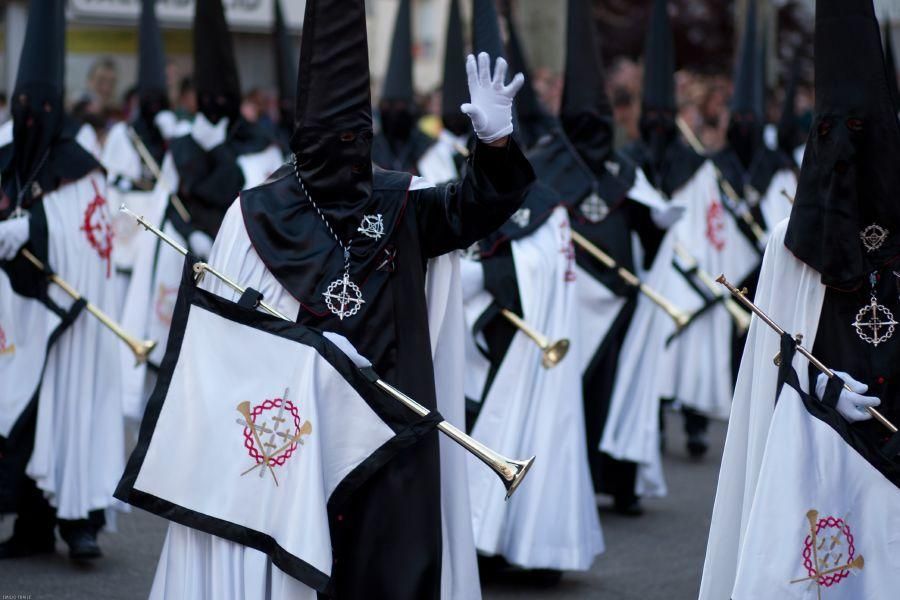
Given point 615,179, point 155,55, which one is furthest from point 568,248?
point 155,55

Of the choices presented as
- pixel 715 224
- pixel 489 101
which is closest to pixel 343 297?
pixel 489 101

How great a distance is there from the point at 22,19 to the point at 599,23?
11186 millimetres

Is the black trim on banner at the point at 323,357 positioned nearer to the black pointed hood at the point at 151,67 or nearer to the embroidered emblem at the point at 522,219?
the embroidered emblem at the point at 522,219

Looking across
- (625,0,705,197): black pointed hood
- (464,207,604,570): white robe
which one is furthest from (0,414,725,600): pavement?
(625,0,705,197): black pointed hood

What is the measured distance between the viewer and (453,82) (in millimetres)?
11203

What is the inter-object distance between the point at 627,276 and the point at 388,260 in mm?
3793

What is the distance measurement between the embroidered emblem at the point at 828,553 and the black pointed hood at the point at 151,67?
759 cm

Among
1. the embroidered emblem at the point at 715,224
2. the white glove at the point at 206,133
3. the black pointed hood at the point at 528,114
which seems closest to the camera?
the black pointed hood at the point at 528,114

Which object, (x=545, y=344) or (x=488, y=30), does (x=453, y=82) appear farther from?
(x=488, y=30)

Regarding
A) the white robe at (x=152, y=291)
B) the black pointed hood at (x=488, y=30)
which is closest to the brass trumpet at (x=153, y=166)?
the white robe at (x=152, y=291)

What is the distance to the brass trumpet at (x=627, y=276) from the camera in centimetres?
809

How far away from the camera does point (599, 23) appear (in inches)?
980

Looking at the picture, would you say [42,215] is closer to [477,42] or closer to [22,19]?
[477,42]

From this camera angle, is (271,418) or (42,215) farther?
(42,215)
